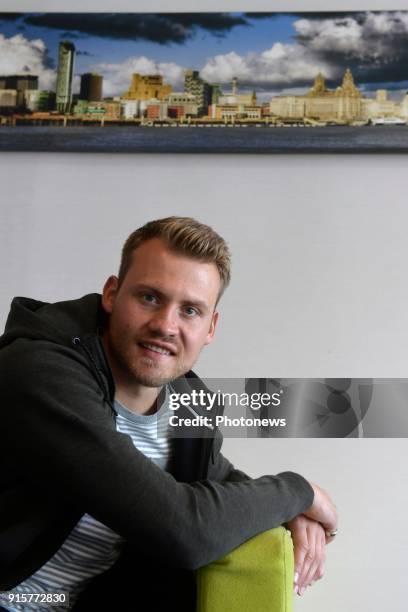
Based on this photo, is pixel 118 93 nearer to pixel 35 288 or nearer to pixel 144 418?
pixel 35 288

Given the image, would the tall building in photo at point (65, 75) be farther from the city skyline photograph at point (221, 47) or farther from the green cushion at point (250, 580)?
the green cushion at point (250, 580)

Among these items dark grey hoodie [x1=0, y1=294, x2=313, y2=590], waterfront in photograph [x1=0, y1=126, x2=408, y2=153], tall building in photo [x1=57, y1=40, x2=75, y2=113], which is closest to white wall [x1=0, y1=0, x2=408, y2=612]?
waterfront in photograph [x1=0, y1=126, x2=408, y2=153]

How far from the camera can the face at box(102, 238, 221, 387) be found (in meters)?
1.32

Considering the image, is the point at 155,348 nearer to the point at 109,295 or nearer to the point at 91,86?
the point at 109,295

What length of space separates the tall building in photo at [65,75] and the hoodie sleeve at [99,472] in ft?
4.11

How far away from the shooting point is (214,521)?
110 centimetres

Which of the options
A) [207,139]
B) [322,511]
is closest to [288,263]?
[207,139]

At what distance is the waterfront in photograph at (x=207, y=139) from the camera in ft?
6.92

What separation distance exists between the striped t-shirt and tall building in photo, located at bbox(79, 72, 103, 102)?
120 centimetres

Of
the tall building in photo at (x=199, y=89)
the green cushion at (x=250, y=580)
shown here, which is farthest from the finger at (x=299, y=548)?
the tall building in photo at (x=199, y=89)

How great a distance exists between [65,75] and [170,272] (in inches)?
45.7

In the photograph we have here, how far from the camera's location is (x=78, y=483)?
3.53 ft

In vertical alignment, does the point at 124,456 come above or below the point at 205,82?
below

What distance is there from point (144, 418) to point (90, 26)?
1.41 m
